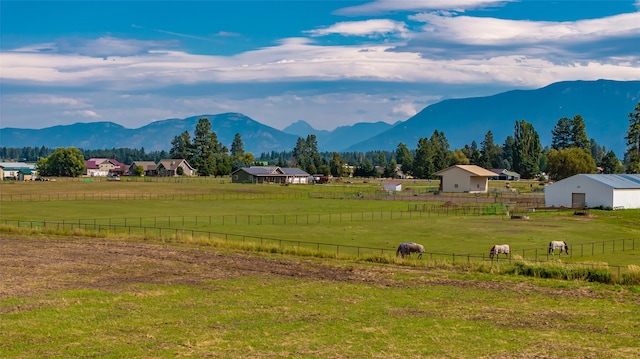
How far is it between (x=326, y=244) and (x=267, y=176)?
4260 inches

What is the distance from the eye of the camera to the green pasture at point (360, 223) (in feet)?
146

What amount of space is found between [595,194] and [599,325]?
2249 inches

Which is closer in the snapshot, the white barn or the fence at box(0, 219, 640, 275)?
the fence at box(0, 219, 640, 275)

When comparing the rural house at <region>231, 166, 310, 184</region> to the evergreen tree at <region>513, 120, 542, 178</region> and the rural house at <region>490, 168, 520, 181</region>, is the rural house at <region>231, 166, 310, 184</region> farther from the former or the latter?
the rural house at <region>490, 168, 520, 181</region>

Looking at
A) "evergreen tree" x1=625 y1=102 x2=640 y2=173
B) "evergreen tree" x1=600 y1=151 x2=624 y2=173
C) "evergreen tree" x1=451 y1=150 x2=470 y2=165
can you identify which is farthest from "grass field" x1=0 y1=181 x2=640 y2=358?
"evergreen tree" x1=600 y1=151 x2=624 y2=173

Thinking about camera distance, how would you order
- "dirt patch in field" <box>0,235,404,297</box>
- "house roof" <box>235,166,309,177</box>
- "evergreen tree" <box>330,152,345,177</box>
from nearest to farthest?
1. "dirt patch in field" <box>0,235,404,297</box>
2. "house roof" <box>235,166,309,177</box>
3. "evergreen tree" <box>330,152,345,177</box>

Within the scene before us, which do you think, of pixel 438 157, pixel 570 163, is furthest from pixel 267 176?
pixel 570 163

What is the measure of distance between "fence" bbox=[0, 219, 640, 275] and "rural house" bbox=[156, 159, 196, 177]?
404 feet

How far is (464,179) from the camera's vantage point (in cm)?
11269

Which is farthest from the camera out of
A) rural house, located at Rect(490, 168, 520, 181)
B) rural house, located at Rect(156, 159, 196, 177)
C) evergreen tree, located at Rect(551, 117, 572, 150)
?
rural house, located at Rect(490, 168, 520, 181)

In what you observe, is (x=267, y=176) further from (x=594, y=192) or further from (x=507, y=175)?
(x=594, y=192)

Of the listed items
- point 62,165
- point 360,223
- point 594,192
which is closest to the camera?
point 360,223

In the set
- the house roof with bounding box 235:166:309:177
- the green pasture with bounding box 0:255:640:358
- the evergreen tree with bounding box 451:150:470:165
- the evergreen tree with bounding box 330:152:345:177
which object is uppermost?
the evergreen tree with bounding box 451:150:470:165

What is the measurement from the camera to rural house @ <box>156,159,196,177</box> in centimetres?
17988
